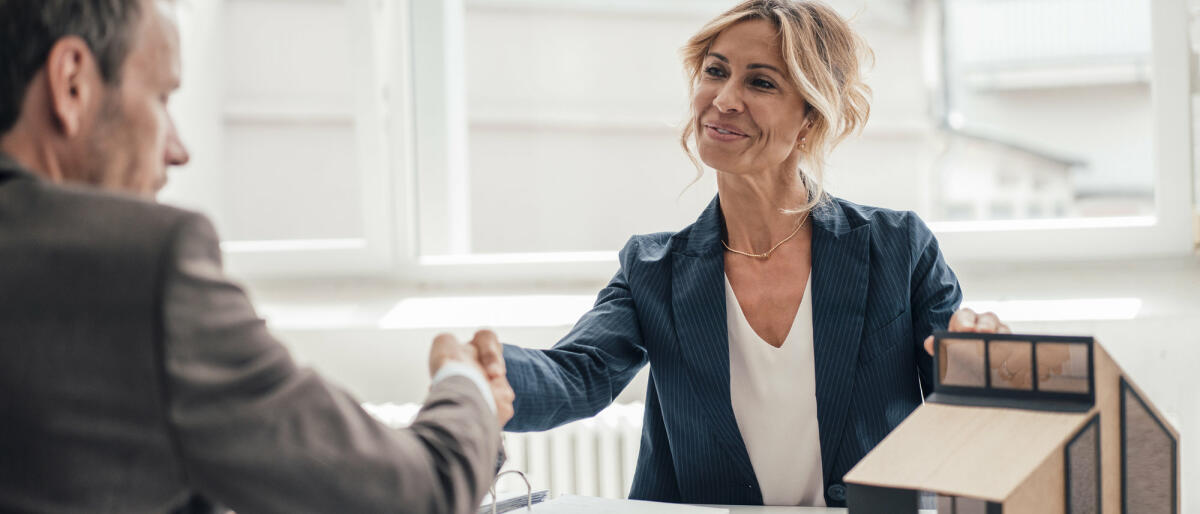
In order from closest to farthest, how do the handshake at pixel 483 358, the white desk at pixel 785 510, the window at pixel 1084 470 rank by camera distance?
the window at pixel 1084 470, the handshake at pixel 483 358, the white desk at pixel 785 510

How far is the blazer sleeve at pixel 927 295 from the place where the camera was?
1.67 m

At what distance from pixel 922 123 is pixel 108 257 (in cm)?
307

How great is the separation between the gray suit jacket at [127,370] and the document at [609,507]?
589mm

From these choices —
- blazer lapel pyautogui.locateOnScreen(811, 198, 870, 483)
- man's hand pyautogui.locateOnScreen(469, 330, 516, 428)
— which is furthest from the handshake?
blazer lapel pyautogui.locateOnScreen(811, 198, 870, 483)

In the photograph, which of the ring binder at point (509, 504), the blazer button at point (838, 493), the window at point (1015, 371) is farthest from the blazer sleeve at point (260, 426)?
the blazer button at point (838, 493)

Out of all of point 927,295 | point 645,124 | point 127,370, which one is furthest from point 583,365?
point 645,124

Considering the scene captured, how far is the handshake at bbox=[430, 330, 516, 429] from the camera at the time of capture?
1055 millimetres

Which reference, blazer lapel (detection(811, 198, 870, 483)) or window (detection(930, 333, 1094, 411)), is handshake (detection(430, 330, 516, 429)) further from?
blazer lapel (detection(811, 198, 870, 483))

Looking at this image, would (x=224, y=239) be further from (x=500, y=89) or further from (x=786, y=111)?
(x=786, y=111)

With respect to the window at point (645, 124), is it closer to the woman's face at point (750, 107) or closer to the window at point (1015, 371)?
the woman's face at point (750, 107)

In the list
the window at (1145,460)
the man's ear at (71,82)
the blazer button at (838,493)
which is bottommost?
the blazer button at (838,493)

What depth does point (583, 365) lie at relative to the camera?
1.65m

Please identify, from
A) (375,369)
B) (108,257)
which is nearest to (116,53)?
(108,257)

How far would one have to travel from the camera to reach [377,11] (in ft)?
9.28
